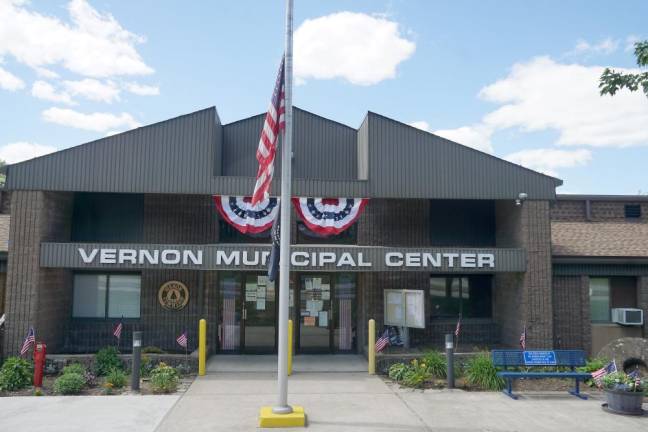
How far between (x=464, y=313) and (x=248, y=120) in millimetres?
9635

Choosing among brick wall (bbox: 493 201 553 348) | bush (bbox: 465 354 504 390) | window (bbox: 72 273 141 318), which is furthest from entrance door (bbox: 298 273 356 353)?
window (bbox: 72 273 141 318)

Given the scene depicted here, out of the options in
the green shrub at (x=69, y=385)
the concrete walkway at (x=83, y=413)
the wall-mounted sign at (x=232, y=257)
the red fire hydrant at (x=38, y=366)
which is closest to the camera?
the concrete walkway at (x=83, y=413)

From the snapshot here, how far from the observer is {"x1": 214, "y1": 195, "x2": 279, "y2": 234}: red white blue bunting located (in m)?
15.2

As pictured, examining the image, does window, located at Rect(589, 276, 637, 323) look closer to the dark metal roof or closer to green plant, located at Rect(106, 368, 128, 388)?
the dark metal roof

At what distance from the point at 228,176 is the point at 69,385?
695 cm

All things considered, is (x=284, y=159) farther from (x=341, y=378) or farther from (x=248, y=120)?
(x=248, y=120)

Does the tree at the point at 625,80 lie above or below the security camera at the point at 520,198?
above

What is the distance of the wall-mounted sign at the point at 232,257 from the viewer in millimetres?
15031

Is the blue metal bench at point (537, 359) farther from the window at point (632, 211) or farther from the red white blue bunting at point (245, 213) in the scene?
the window at point (632, 211)

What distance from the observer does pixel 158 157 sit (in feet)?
50.5

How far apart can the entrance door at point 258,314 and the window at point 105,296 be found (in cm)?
353

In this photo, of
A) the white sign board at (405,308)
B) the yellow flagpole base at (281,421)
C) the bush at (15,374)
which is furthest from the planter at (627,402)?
the bush at (15,374)

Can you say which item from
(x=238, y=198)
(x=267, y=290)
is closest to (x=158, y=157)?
(x=238, y=198)

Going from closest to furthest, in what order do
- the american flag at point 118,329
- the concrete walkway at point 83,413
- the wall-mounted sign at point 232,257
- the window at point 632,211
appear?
the concrete walkway at point 83,413, the wall-mounted sign at point 232,257, the american flag at point 118,329, the window at point 632,211
